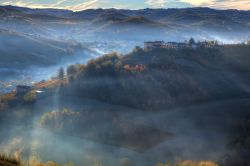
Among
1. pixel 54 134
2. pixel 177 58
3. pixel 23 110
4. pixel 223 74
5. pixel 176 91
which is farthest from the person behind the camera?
pixel 177 58

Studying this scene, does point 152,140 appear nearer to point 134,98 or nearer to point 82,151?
point 82,151

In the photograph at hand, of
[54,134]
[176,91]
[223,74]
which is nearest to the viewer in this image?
[54,134]

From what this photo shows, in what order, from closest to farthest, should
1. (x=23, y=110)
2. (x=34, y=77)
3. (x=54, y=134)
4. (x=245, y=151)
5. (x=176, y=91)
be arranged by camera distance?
(x=245, y=151)
(x=54, y=134)
(x=23, y=110)
(x=176, y=91)
(x=34, y=77)

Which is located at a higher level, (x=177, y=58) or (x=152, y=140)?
(x=177, y=58)

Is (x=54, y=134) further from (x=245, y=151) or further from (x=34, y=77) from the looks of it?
(x=34, y=77)

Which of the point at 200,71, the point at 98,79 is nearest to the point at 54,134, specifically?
the point at 98,79

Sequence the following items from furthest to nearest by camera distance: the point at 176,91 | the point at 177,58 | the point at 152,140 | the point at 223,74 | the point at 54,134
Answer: the point at 177,58 → the point at 223,74 → the point at 176,91 → the point at 54,134 → the point at 152,140

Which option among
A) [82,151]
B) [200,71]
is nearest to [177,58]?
[200,71]

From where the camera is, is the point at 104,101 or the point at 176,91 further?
the point at 176,91

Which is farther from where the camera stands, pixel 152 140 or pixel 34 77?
pixel 34 77
